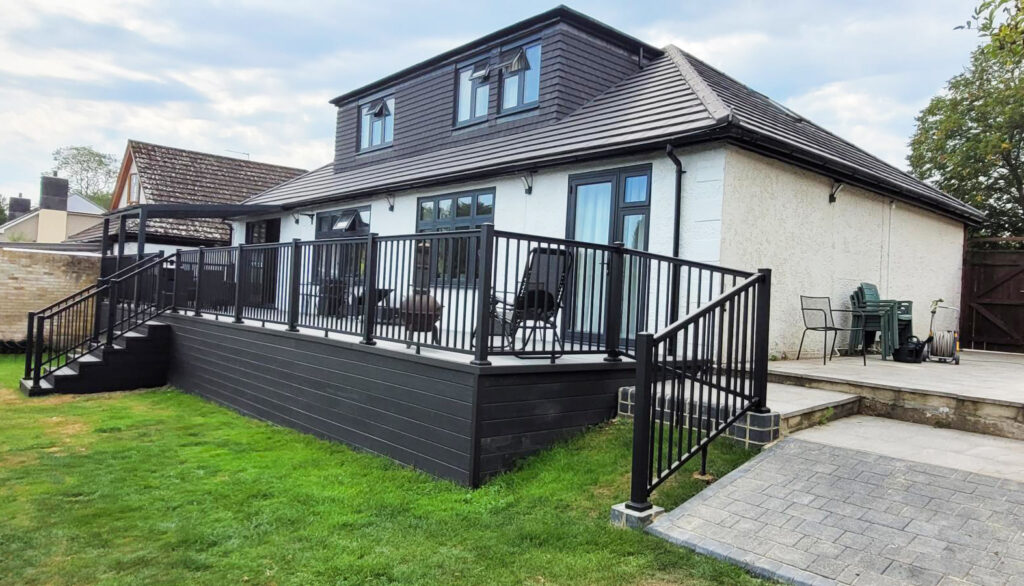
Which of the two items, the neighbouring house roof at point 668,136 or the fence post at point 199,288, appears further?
the fence post at point 199,288

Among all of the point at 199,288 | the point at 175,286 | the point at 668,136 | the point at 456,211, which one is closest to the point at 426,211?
the point at 456,211

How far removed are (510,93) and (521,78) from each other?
337 mm

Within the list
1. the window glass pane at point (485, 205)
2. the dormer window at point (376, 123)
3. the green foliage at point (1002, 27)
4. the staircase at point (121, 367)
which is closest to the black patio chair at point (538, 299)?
the green foliage at point (1002, 27)

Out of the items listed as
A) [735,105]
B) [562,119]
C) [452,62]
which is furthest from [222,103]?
[735,105]

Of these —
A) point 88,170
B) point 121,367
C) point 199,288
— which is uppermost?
point 88,170

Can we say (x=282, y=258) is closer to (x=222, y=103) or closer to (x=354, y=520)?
(x=354, y=520)

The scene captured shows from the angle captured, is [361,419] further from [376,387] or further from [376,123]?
[376,123]

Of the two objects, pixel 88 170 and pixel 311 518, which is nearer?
pixel 311 518

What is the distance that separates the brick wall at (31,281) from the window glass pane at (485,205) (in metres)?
10.7

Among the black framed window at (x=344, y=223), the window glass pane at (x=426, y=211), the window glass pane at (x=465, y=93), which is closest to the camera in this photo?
the window glass pane at (x=426, y=211)

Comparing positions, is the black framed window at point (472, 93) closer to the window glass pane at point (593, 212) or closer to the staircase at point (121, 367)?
the window glass pane at point (593, 212)

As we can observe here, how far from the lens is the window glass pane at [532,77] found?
1006cm

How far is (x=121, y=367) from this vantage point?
9.94 m

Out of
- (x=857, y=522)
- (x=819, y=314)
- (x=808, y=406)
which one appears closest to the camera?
(x=857, y=522)
